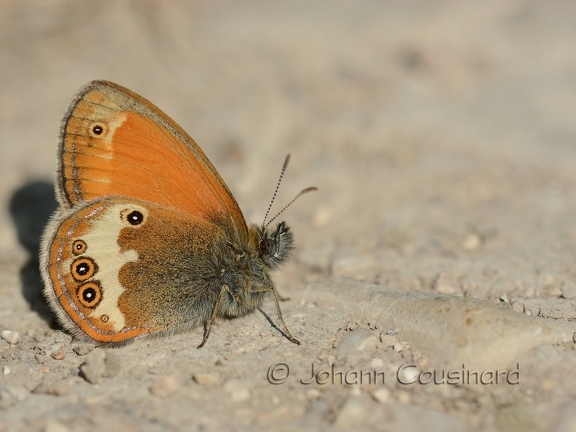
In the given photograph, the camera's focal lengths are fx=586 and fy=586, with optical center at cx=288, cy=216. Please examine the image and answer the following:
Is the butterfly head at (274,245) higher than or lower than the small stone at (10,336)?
higher

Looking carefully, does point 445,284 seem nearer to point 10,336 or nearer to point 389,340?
point 389,340

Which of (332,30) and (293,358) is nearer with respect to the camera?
(293,358)

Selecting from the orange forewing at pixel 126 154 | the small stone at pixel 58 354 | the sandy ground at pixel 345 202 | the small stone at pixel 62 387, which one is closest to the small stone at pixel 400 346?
the sandy ground at pixel 345 202

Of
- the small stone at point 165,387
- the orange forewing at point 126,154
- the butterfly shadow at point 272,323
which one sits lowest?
the small stone at point 165,387

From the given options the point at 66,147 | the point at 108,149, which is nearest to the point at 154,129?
the point at 108,149

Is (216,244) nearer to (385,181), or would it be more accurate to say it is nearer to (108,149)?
(108,149)

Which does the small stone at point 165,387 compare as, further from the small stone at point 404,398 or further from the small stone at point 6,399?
the small stone at point 404,398
